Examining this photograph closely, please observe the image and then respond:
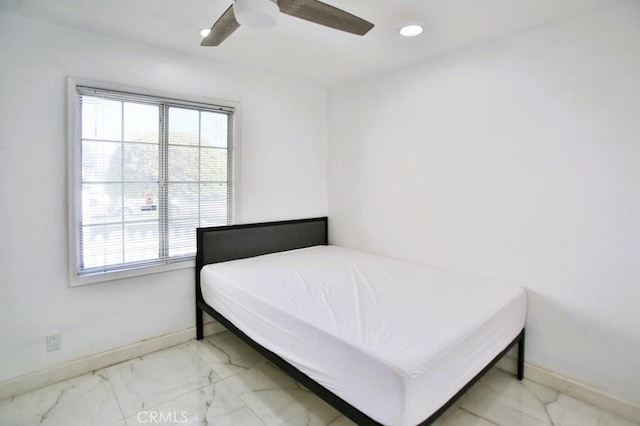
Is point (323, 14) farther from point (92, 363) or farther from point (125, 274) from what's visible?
point (92, 363)

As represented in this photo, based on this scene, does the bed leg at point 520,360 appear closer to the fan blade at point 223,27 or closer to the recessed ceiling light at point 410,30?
the recessed ceiling light at point 410,30

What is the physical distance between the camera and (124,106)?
2.64 metres

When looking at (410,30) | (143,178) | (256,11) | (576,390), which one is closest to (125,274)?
(143,178)

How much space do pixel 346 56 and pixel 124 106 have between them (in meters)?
1.85

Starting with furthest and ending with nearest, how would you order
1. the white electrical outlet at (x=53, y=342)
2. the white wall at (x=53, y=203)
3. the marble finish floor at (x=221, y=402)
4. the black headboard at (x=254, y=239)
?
1. the black headboard at (x=254, y=239)
2. the white electrical outlet at (x=53, y=342)
3. the white wall at (x=53, y=203)
4. the marble finish floor at (x=221, y=402)

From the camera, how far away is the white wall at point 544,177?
6.72 ft

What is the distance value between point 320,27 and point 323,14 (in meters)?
0.75

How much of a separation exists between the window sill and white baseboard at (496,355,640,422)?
2717 mm

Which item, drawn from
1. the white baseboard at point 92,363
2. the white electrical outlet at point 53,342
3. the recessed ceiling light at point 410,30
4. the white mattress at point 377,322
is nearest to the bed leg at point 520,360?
the white mattress at point 377,322

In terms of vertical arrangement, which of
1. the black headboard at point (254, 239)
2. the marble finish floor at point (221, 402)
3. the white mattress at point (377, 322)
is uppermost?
the black headboard at point (254, 239)

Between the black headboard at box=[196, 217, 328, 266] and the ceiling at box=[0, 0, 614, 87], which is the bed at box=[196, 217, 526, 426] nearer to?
the black headboard at box=[196, 217, 328, 266]

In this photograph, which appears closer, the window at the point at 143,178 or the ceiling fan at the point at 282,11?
the ceiling fan at the point at 282,11

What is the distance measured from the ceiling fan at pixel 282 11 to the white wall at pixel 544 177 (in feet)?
4.41

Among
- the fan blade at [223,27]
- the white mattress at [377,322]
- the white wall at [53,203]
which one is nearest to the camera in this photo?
the white mattress at [377,322]
